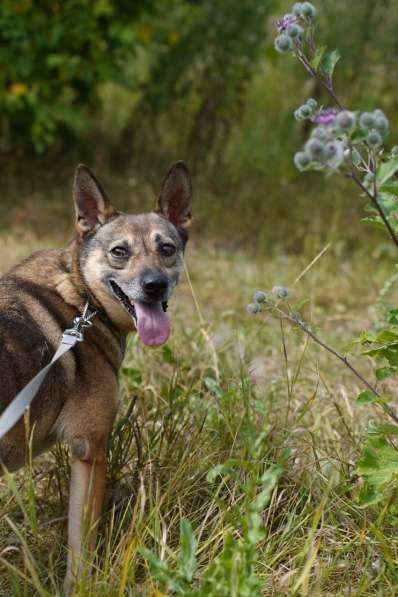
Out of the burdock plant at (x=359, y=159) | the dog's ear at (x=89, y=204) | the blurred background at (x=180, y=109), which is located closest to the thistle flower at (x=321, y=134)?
the burdock plant at (x=359, y=159)

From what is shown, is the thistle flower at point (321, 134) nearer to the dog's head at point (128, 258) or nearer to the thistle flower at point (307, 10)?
the thistle flower at point (307, 10)

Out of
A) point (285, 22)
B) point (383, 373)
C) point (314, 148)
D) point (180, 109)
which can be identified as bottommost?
point (383, 373)

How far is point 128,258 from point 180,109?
4767 millimetres

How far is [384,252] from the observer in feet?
21.1

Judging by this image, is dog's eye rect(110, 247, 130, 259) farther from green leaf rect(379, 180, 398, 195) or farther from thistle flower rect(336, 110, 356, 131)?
thistle flower rect(336, 110, 356, 131)

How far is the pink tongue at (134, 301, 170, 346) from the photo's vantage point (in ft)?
8.97

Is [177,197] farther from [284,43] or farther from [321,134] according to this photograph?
[321,134]

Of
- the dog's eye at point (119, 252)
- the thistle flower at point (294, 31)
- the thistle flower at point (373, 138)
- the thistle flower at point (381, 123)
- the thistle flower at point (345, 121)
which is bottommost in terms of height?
the dog's eye at point (119, 252)

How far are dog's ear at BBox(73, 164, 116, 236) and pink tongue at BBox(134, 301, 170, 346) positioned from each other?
1.36ft

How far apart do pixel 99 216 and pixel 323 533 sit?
1386 mm

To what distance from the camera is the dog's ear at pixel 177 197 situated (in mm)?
3178

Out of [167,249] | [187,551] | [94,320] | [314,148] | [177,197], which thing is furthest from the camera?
[177,197]

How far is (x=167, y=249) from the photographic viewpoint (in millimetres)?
3002

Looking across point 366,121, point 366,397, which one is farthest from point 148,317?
point 366,121
